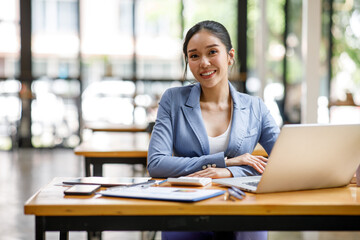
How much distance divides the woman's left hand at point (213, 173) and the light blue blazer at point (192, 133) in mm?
58

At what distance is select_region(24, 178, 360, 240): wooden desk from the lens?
1270mm

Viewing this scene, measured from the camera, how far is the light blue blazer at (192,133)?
189cm

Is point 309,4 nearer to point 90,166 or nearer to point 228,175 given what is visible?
point 90,166

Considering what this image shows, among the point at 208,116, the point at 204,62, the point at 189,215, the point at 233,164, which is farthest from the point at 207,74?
the point at 189,215

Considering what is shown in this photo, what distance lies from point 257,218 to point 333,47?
7492mm

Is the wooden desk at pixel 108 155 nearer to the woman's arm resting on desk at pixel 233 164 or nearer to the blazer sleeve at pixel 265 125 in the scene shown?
the blazer sleeve at pixel 265 125

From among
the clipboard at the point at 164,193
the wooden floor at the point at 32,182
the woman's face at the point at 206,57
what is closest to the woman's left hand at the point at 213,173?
the clipboard at the point at 164,193

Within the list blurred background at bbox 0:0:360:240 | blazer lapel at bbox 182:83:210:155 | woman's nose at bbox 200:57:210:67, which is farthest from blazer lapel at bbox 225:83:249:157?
blurred background at bbox 0:0:360:240

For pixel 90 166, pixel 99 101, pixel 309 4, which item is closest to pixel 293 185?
pixel 90 166

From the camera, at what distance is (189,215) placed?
128cm

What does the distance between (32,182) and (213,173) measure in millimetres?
4388

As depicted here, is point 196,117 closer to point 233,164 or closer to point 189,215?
point 233,164

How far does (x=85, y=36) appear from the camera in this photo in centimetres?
967

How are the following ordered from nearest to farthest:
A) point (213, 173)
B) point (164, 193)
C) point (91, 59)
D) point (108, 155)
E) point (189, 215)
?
point (189, 215), point (164, 193), point (213, 173), point (108, 155), point (91, 59)
